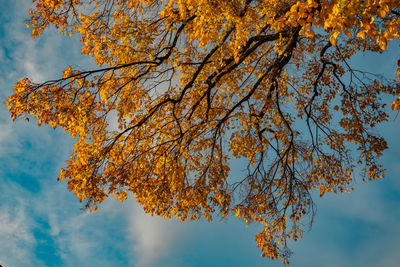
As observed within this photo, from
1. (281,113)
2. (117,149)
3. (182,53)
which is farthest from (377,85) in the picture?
(117,149)

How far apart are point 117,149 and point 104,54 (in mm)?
3312

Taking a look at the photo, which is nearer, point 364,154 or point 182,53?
point 182,53

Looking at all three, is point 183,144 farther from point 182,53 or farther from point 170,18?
point 170,18

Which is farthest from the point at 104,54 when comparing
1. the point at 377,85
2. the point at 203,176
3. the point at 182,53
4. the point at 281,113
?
the point at 377,85

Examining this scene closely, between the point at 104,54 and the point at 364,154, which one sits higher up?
the point at 104,54

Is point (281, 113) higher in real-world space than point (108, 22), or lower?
lower

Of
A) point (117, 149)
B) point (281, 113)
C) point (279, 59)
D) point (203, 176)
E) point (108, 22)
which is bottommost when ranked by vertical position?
point (203, 176)

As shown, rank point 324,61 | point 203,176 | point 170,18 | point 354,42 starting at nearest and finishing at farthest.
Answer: point 170,18 → point 203,176 → point 324,61 → point 354,42

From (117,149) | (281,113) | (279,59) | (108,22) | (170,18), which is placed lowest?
(117,149)

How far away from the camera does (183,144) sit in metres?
9.88

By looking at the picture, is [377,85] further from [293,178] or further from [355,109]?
[293,178]

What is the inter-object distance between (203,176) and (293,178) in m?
3.02

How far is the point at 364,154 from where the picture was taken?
11305 millimetres

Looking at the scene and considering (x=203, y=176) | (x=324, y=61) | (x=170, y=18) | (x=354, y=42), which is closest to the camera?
(x=170, y=18)
